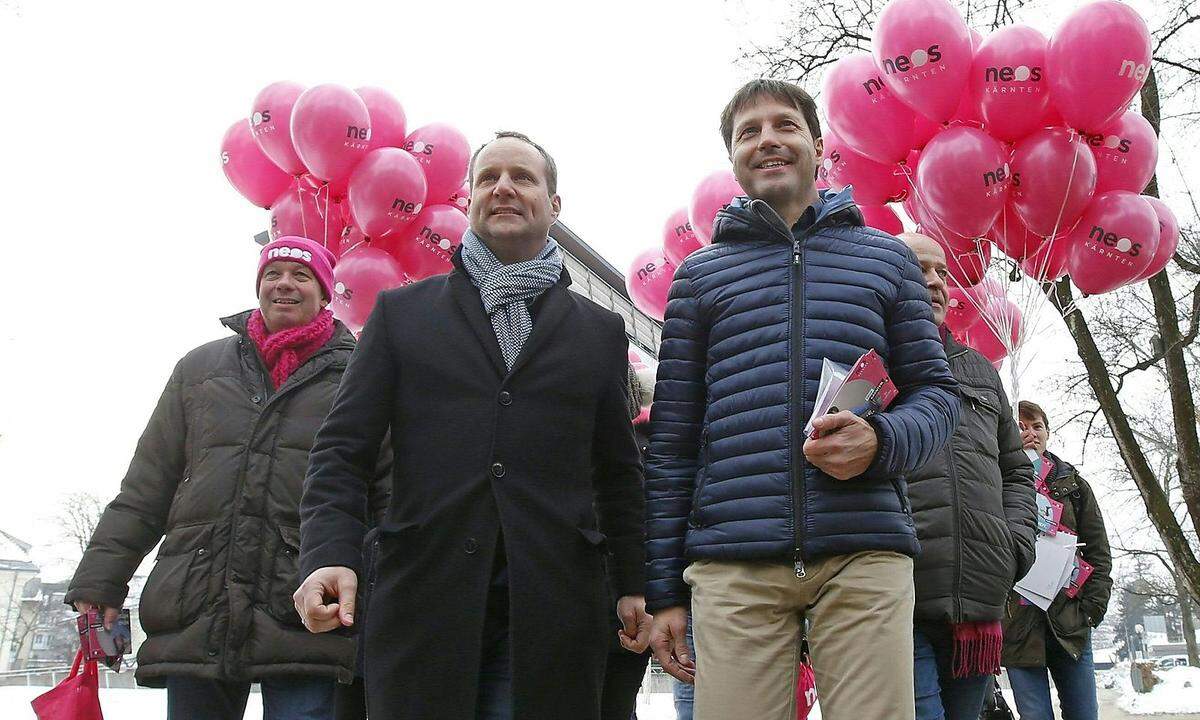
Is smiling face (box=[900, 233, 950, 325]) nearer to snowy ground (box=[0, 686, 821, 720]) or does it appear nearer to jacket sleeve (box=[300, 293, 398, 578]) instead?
jacket sleeve (box=[300, 293, 398, 578])

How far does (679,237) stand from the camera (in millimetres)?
6855

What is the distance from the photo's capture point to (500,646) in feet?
6.94

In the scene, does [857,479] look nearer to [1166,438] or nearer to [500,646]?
[500,646]

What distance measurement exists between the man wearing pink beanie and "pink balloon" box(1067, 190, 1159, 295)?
455 cm

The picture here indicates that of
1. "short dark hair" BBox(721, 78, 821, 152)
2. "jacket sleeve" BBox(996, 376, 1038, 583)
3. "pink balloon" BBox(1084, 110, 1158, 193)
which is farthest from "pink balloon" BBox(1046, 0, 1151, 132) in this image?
"short dark hair" BBox(721, 78, 821, 152)

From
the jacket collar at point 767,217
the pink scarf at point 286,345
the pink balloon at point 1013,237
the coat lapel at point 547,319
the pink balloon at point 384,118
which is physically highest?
the pink balloon at point 384,118

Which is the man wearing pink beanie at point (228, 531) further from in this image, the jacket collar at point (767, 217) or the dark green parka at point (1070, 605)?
the dark green parka at point (1070, 605)

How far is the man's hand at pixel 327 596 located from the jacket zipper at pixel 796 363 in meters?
0.92

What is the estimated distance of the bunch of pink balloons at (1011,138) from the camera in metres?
5.39

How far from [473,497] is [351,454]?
1.03 ft

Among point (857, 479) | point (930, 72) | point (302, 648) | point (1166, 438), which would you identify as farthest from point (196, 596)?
point (1166, 438)

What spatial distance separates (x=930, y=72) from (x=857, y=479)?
4011 millimetres

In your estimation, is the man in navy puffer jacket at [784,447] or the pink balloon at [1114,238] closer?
the man in navy puffer jacket at [784,447]

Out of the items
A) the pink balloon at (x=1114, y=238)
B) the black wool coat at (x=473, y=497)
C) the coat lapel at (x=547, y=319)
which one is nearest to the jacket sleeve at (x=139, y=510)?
the black wool coat at (x=473, y=497)
